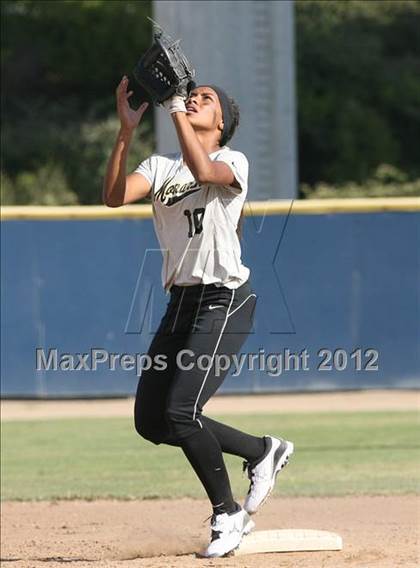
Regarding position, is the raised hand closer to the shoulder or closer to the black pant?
the shoulder

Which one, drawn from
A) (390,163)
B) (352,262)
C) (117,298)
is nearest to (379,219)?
(352,262)

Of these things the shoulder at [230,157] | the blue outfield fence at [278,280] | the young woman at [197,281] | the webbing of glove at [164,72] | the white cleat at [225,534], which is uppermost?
the webbing of glove at [164,72]

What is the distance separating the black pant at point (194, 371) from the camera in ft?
16.9

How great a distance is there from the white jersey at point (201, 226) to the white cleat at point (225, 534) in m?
1.08

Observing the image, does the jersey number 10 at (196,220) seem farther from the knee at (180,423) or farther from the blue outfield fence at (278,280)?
the blue outfield fence at (278,280)

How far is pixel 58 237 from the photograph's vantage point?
1107cm

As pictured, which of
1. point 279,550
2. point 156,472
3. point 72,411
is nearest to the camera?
point 279,550

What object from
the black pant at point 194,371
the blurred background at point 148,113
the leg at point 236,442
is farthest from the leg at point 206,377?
the blurred background at point 148,113

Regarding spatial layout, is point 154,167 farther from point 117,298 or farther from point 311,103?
point 311,103

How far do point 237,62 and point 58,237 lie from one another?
3488 mm

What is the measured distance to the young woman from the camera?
5125mm

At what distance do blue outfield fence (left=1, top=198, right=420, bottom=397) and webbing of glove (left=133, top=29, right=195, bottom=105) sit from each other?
594cm

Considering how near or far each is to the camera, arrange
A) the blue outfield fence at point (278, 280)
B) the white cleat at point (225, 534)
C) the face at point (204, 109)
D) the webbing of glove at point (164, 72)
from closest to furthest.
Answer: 1. the webbing of glove at point (164, 72)
2. the face at point (204, 109)
3. the white cleat at point (225, 534)
4. the blue outfield fence at point (278, 280)

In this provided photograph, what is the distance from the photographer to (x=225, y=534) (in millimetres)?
5371
